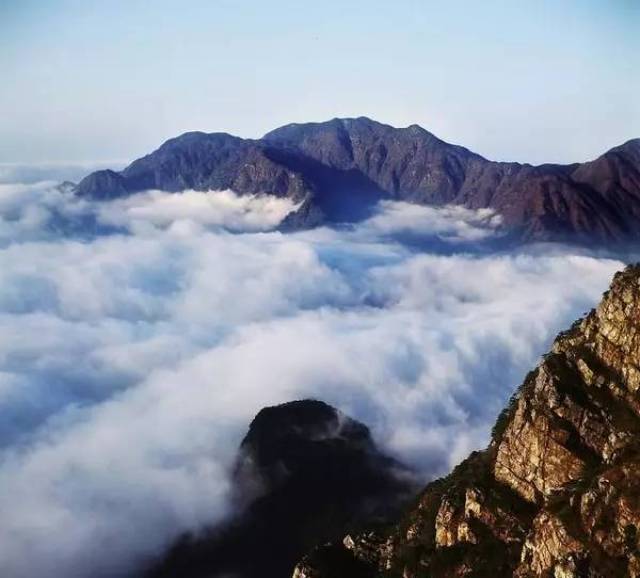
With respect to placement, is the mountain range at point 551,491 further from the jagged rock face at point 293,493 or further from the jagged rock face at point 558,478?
the jagged rock face at point 293,493

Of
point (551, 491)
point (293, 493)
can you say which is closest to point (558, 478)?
point (551, 491)

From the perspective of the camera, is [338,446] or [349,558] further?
[338,446]

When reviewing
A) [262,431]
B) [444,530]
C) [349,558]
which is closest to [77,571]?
[262,431]

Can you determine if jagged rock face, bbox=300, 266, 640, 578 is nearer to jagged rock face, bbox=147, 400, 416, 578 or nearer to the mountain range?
the mountain range

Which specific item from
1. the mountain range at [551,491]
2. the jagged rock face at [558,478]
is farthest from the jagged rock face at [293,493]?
the jagged rock face at [558,478]

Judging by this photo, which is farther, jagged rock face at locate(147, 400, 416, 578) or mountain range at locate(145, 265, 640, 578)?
jagged rock face at locate(147, 400, 416, 578)

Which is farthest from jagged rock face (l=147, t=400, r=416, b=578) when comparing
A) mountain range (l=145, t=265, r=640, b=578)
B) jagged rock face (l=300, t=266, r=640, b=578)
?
jagged rock face (l=300, t=266, r=640, b=578)

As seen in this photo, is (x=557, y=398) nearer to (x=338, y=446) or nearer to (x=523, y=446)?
(x=523, y=446)
